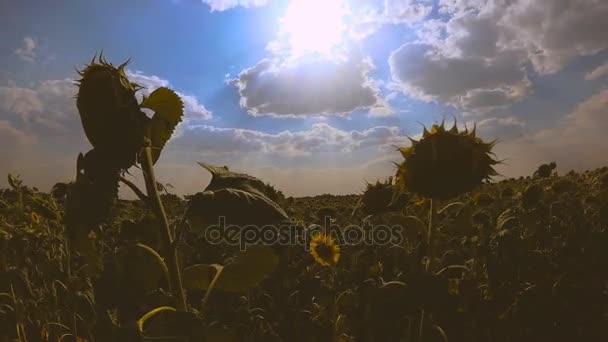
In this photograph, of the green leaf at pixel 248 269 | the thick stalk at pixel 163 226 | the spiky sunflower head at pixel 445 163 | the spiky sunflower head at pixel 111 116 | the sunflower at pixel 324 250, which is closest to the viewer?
the spiky sunflower head at pixel 111 116

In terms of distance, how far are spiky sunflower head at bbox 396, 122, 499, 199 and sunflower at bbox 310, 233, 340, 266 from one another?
3057mm

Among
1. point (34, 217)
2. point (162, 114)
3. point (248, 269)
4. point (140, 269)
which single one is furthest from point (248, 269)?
point (34, 217)

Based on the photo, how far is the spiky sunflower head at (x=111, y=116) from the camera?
123 cm

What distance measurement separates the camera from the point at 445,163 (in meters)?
2.22

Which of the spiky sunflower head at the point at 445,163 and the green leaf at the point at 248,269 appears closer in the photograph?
the green leaf at the point at 248,269

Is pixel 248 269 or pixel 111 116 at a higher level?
pixel 111 116

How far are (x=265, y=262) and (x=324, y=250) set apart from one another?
4.11 meters

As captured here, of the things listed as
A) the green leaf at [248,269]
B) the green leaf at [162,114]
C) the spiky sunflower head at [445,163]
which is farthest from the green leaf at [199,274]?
the spiky sunflower head at [445,163]

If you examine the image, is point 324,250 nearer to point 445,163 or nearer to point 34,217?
point 445,163

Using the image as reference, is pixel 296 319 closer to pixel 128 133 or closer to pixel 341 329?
pixel 341 329

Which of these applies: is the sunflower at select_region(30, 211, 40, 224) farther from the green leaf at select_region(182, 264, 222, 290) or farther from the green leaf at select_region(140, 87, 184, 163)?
the green leaf at select_region(140, 87, 184, 163)

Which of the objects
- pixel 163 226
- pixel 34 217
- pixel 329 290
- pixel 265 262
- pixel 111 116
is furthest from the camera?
pixel 34 217

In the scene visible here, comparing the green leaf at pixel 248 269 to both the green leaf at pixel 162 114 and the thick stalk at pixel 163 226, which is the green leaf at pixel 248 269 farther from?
the green leaf at pixel 162 114

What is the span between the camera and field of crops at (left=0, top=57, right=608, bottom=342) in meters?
1.27
